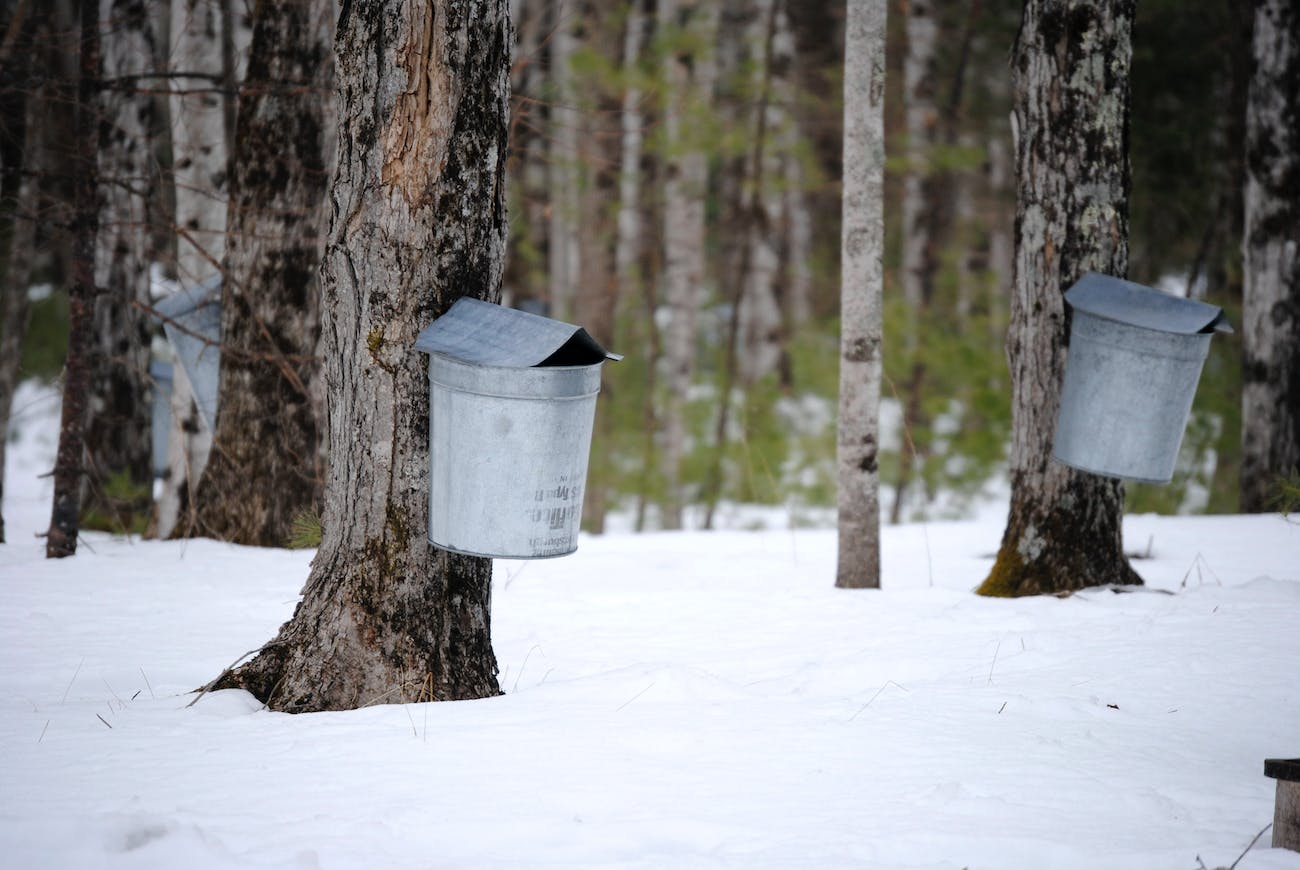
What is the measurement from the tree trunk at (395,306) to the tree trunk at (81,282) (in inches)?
106

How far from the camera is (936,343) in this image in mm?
11023

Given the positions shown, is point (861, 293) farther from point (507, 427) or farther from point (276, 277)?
point (276, 277)

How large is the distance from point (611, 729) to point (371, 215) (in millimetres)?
1491

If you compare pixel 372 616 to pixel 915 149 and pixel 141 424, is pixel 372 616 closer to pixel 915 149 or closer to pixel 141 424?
pixel 141 424

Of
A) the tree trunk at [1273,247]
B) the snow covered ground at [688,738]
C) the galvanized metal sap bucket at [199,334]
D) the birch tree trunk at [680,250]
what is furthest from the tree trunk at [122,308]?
the tree trunk at [1273,247]

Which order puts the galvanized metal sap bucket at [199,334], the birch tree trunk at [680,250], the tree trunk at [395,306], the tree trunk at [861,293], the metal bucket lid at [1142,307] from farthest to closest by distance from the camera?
the birch tree trunk at [680,250]
the galvanized metal sap bucket at [199,334]
the tree trunk at [861,293]
the metal bucket lid at [1142,307]
the tree trunk at [395,306]

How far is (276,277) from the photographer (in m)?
5.82

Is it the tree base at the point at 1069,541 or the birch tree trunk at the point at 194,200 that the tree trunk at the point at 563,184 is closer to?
the birch tree trunk at the point at 194,200

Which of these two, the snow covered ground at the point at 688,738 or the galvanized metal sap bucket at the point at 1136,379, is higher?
the galvanized metal sap bucket at the point at 1136,379

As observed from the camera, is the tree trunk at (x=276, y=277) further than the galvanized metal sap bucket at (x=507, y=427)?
Yes

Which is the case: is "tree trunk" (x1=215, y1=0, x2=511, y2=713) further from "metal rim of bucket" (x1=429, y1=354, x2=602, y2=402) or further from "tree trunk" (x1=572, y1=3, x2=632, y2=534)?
"tree trunk" (x1=572, y1=3, x2=632, y2=534)

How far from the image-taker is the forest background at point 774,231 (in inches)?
400

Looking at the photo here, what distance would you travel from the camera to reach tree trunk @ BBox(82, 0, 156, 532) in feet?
23.8

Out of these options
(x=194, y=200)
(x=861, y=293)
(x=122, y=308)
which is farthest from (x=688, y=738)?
(x=122, y=308)
